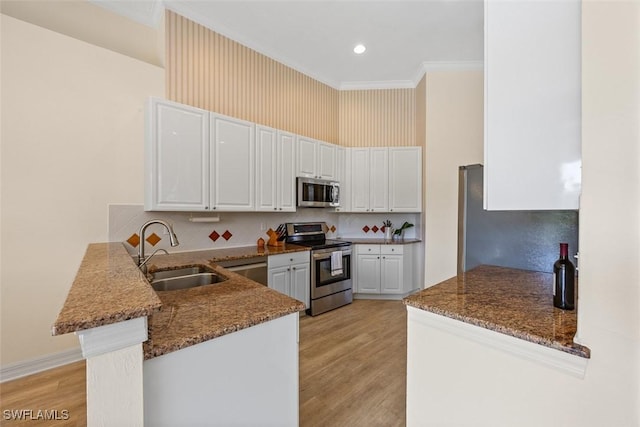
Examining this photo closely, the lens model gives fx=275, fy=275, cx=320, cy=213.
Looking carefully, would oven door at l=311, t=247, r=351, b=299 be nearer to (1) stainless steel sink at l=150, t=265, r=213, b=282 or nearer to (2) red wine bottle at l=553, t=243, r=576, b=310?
(1) stainless steel sink at l=150, t=265, r=213, b=282

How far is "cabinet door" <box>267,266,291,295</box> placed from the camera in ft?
9.92

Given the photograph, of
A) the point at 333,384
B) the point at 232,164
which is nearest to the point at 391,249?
the point at 333,384

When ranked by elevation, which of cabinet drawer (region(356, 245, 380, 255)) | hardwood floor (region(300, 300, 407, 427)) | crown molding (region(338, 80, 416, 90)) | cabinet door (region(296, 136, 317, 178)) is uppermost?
crown molding (region(338, 80, 416, 90))

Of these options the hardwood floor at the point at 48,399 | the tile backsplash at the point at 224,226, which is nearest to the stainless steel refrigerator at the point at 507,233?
the tile backsplash at the point at 224,226

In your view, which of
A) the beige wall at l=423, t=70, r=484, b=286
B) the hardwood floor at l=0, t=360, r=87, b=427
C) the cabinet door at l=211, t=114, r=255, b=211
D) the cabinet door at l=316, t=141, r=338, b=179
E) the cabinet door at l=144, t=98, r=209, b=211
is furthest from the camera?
the cabinet door at l=316, t=141, r=338, b=179

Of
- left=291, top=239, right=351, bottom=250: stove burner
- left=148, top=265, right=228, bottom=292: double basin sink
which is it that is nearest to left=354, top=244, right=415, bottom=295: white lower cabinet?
left=291, top=239, right=351, bottom=250: stove burner

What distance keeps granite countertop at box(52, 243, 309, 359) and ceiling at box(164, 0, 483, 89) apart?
9.01ft

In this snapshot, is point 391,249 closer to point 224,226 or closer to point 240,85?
point 224,226

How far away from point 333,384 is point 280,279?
1.28 metres

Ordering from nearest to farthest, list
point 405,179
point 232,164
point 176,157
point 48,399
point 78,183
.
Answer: point 48,399 → point 78,183 → point 176,157 → point 232,164 → point 405,179

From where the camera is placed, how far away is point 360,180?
432 cm

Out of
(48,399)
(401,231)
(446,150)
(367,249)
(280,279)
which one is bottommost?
(48,399)

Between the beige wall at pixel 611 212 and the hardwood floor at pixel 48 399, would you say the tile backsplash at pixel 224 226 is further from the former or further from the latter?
the beige wall at pixel 611 212

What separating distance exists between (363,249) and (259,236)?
5.00ft
